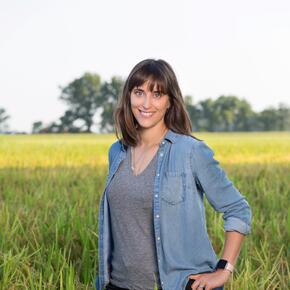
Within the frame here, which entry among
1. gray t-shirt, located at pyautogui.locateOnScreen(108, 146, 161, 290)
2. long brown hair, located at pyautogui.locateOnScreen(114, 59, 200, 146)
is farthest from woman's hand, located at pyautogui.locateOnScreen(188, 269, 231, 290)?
long brown hair, located at pyautogui.locateOnScreen(114, 59, 200, 146)

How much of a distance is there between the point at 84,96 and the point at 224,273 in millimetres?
45633

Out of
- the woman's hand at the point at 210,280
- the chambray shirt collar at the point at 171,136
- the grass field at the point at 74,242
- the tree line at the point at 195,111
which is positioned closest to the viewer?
the woman's hand at the point at 210,280

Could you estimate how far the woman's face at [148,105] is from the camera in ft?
6.75

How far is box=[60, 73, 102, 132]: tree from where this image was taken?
4275 centimetres

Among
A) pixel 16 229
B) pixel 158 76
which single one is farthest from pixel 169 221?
pixel 16 229

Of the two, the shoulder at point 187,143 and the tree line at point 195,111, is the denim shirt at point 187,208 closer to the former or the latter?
the shoulder at point 187,143

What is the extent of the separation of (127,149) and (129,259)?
420 mm

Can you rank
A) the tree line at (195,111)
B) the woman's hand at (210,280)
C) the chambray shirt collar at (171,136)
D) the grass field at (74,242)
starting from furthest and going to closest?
the tree line at (195,111) < the grass field at (74,242) < the chambray shirt collar at (171,136) < the woman's hand at (210,280)

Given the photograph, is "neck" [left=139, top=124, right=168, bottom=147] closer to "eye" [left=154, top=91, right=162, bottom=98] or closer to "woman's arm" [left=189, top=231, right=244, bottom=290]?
"eye" [left=154, top=91, right=162, bottom=98]

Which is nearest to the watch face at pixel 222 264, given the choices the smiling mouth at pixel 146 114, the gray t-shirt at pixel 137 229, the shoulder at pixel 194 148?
the gray t-shirt at pixel 137 229

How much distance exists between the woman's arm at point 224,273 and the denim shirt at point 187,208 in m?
0.03

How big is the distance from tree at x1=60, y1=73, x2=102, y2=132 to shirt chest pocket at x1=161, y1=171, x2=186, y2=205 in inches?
1538

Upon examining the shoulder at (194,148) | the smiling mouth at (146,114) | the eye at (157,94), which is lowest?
the shoulder at (194,148)

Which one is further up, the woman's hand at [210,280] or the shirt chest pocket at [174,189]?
the shirt chest pocket at [174,189]
